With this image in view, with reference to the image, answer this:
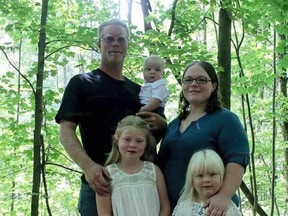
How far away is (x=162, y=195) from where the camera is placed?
240 cm

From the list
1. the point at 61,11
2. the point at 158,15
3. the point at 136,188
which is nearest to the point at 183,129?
the point at 136,188

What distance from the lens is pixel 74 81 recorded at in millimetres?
2650

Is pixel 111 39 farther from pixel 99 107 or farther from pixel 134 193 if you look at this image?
pixel 134 193

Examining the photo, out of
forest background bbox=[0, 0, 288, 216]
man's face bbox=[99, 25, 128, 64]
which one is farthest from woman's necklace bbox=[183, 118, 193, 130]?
forest background bbox=[0, 0, 288, 216]

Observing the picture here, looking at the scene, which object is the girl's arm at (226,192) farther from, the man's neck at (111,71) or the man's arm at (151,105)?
the man's neck at (111,71)

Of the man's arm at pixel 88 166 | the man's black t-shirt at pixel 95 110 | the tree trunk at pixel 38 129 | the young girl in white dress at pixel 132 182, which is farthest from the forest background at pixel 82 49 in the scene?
the young girl in white dress at pixel 132 182

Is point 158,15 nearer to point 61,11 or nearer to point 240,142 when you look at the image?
point 61,11

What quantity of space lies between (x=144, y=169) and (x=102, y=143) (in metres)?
0.39

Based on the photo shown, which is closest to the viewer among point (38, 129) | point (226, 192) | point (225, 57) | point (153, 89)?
point (226, 192)

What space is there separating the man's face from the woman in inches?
23.4

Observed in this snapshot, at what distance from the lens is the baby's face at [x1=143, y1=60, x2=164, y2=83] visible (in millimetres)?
3306

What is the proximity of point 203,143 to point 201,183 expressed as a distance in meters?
0.23

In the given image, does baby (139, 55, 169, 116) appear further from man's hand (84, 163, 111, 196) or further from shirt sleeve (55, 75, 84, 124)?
man's hand (84, 163, 111, 196)

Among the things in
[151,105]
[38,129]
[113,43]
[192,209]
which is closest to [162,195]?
[192,209]
